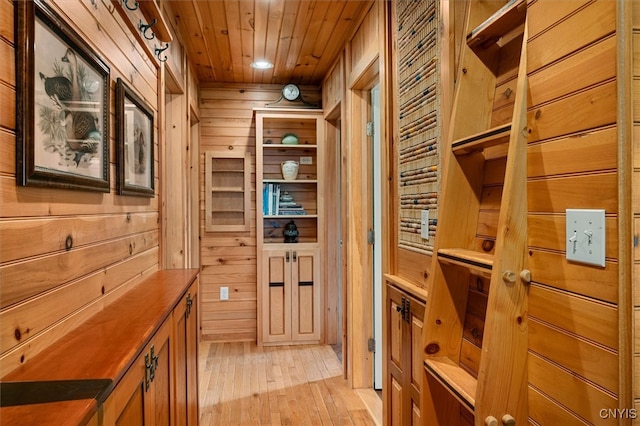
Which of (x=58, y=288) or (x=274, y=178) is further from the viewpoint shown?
(x=274, y=178)

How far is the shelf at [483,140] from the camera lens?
1120 mm

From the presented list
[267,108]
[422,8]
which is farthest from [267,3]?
[267,108]

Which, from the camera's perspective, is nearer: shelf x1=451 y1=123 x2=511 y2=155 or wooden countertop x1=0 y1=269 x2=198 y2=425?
wooden countertop x1=0 y1=269 x2=198 y2=425

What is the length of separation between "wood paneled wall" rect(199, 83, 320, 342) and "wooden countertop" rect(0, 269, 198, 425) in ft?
8.92

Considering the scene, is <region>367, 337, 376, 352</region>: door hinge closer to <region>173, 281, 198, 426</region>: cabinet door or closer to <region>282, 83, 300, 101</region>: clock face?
<region>173, 281, 198, 426</region>: cabinet door

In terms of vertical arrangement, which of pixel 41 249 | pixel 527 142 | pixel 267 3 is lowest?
pixel 41 249

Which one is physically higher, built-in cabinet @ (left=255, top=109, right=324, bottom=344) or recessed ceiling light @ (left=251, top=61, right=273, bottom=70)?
recessed ceiling light @ (left=251, top=61, right=273, bottom=70)

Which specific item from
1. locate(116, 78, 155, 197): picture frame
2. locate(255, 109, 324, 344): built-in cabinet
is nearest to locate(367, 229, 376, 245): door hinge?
locate(255, 109, 324, 344): built-in cabinet

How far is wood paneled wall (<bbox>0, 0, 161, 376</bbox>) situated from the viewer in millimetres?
882

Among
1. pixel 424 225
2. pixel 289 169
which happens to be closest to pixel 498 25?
pixel 424 225

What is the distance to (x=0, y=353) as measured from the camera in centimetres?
84

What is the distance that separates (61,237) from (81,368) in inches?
16.2

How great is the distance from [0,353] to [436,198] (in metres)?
1.47

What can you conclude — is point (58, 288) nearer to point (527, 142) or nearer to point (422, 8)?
point (527, 142)
